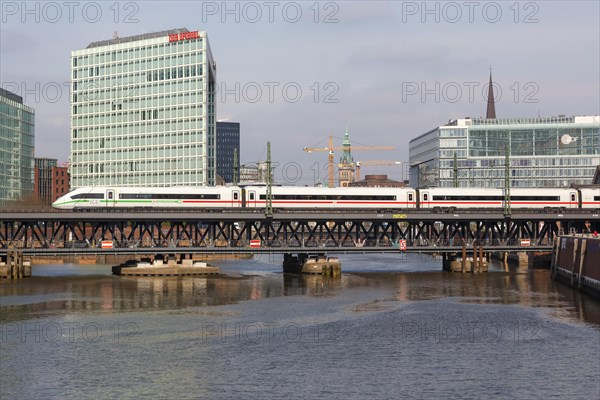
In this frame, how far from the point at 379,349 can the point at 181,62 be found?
145817 mm

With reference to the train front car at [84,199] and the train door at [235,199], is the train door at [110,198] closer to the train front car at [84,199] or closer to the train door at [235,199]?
the train front car at [84,199]

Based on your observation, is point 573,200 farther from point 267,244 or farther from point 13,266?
point 13,266

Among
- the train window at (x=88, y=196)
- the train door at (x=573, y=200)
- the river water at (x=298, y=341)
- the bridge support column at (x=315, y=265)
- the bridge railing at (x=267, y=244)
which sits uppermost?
the train window at (x=88, y=196)

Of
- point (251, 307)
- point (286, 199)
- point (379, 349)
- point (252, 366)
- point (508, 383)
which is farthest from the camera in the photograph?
point (286, 199)

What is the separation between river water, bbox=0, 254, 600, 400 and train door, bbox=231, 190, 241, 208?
19.2m

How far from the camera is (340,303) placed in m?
83.0

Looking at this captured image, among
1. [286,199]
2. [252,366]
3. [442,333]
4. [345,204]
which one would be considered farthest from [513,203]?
[252,366]

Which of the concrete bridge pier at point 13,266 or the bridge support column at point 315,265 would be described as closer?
the concrete bridge pier at point 13,266

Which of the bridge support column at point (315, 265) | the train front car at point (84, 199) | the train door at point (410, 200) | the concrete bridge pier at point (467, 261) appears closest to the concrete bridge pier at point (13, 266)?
the train front car at point (84, 199)

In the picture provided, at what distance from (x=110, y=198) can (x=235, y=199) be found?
55.7 feet

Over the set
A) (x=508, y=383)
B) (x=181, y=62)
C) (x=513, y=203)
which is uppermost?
(x=181, y=62)

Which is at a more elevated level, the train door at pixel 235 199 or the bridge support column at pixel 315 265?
the train door at pixel 235 199

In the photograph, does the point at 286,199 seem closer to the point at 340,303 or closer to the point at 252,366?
the point at 340,303

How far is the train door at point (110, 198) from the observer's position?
11431cm
